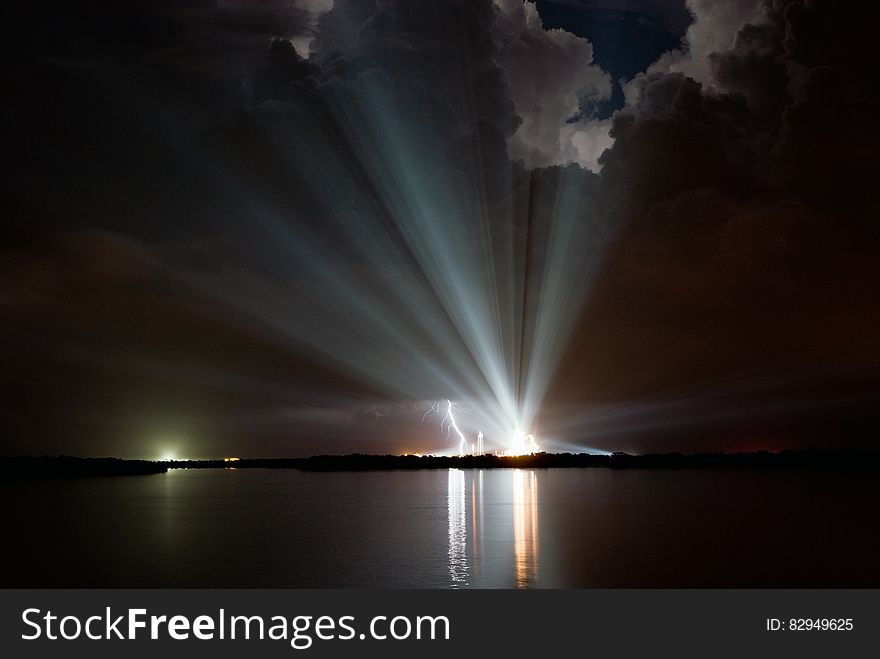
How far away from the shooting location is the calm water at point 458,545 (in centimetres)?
2958

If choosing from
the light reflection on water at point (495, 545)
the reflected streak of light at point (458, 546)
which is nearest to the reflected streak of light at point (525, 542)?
the light reflection on water at point (495, 545)

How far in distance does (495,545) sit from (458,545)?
163 centimetres

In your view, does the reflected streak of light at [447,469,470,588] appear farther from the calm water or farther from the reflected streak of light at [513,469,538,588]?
the reflected streak of light at [513,469,538,588]

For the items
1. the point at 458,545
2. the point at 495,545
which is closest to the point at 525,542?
the point at 495,545

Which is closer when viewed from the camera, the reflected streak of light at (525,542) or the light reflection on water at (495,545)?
the reflected streak of light at (525,542)

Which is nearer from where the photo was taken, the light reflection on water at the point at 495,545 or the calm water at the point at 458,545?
the calm water at the point at 458,545

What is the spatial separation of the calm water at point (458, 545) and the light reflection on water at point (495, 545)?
77 mm

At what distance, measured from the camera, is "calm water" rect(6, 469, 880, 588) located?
2958 cm

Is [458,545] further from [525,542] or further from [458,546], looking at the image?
[525,542]

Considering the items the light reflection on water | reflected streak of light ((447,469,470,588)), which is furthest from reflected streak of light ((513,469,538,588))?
reflected streak of light ((447,469,470,588))

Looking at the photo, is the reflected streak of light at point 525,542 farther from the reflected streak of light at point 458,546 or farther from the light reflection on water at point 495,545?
the reflected streak of light at point 458,546

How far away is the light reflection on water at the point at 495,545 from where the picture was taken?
2992cm
